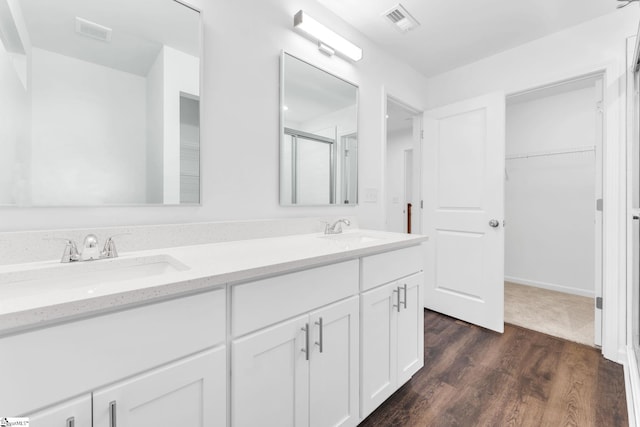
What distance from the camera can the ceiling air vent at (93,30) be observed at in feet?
3.43

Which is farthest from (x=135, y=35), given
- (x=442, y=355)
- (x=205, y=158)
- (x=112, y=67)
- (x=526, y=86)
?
(x=526, y=86)

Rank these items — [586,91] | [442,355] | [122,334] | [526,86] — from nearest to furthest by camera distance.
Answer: [122,334] < [442,355] < [526,86] < [586,91]

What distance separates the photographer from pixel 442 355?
1.94 metres

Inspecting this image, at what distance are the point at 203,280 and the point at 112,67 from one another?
969 mm

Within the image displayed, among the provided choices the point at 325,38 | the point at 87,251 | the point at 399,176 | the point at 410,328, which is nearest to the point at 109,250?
the point at 87,251

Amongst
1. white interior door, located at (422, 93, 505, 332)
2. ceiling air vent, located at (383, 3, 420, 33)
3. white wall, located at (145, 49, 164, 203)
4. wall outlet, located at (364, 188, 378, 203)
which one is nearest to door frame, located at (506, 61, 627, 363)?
white interior door, located at (422, 93, 505, 332)

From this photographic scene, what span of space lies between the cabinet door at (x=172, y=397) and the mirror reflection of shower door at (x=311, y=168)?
1071 mm

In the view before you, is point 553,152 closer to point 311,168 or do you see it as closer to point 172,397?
point 311,168

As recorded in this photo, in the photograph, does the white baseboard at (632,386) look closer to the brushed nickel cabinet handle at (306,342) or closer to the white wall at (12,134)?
the brushed nickel cabinet handle at (306,342)

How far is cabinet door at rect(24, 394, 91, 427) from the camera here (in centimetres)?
56

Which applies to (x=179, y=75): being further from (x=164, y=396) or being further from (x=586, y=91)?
(x=586, y=91)

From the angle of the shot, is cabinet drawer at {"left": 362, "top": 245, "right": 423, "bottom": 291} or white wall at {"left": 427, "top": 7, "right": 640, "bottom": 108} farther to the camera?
white wall at {"left": 427, "top": 7, "right": 640, "bottom": 108}

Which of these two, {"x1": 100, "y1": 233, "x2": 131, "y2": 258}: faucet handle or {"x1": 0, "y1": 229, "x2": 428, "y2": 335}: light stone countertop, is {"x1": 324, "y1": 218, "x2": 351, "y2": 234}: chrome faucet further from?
{"x1": 100, "y1": 233, "x2": 131, "y2": 258}: faucet handle

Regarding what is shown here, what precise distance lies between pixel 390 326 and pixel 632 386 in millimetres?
1353
